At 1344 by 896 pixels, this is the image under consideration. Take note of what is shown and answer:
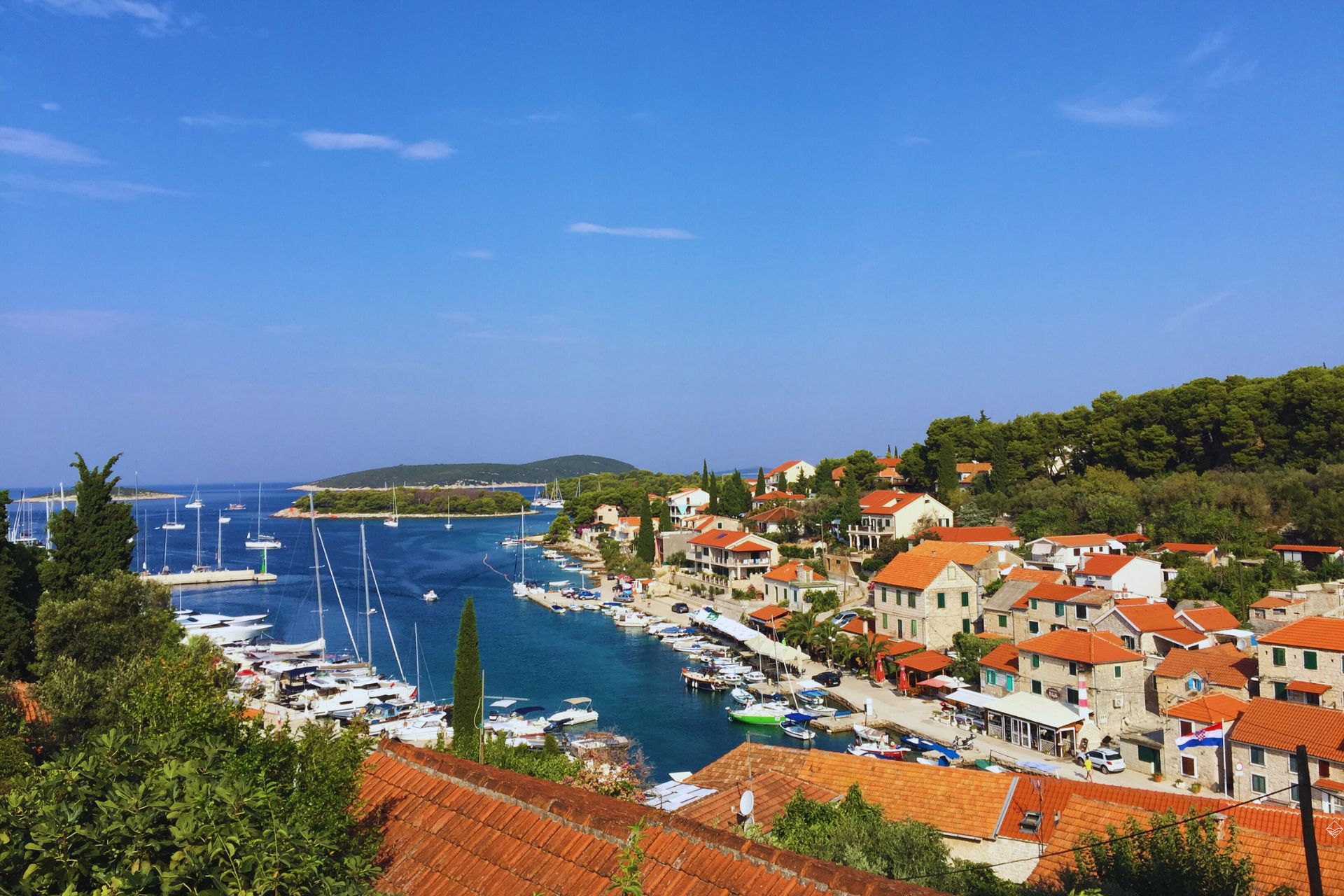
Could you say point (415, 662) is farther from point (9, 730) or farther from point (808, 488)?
point (808, 488)

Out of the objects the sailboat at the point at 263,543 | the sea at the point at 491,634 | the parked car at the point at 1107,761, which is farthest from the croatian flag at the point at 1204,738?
the sailboat at the point at 263,543

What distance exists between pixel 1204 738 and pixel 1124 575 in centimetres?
1236

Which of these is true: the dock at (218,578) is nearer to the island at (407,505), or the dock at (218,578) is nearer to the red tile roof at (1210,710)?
the red tile roof at (1210,710)

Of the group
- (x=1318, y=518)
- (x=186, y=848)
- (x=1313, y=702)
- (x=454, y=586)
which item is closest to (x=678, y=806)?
(x=186, y=848)

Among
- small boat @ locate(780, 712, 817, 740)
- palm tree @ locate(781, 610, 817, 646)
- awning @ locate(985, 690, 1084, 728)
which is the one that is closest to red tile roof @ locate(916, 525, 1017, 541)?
palm tree @ locate(781, 610, 817, 646)

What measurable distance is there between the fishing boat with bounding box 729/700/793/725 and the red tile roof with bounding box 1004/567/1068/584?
1044cm

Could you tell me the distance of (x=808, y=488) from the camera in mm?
69562

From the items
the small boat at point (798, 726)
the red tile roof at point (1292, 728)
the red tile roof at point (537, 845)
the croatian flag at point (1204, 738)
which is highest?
the red tile roof at point (537, 845)

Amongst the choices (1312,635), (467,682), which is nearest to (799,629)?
(467,682)

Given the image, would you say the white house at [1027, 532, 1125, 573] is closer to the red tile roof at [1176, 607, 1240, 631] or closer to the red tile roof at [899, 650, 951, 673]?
the red tile roof at [1176, 607, 1240, 631]

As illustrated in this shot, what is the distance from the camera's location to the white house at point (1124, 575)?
31359mm

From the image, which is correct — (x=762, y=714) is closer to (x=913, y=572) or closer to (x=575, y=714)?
(x=575, y=714)

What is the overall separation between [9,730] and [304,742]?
827cm

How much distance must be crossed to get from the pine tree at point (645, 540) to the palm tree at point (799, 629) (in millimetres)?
24741
